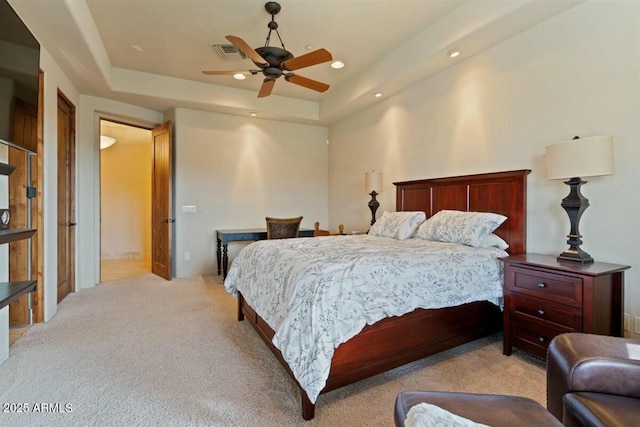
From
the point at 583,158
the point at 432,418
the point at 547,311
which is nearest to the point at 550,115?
the point at 583,158

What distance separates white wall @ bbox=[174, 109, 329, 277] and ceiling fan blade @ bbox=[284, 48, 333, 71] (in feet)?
8.22

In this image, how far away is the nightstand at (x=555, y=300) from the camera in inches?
74.2

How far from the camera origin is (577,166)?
207 cm

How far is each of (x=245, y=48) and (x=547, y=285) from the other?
2866mm

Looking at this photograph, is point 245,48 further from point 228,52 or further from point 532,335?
point 532,335

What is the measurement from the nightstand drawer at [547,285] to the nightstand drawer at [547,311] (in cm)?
4

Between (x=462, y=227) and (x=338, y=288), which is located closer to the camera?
(x=338, y=288)

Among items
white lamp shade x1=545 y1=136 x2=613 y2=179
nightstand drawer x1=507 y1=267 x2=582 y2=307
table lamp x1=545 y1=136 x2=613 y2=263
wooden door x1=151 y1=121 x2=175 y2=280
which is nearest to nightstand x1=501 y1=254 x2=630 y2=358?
nightstand drawer x1=507 y1=267 x2=582 y2=307

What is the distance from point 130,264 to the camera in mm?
5949

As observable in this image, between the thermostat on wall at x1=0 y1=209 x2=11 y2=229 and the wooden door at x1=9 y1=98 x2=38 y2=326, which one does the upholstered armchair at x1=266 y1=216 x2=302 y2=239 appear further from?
the thermostat on wall at x1=0 y1=209 x2=11 y2=229

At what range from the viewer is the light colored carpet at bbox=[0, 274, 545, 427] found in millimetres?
1650

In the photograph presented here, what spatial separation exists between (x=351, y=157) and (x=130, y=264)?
4643 millimetres

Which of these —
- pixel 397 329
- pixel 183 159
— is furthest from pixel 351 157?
pixel 397 329

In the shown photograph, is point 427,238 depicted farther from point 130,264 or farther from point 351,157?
point 130,264
